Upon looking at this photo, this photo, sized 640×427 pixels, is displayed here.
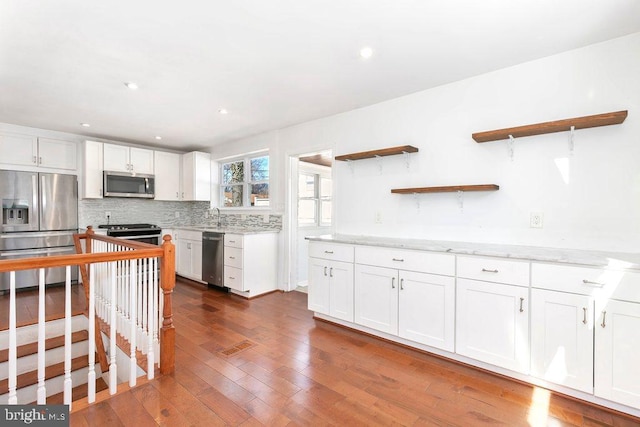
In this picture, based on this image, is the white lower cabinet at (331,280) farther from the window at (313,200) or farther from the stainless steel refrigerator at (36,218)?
the stainless steel refrigerator at (36,218)

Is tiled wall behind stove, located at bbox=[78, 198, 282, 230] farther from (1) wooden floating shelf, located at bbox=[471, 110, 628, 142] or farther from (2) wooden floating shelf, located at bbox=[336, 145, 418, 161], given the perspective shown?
(1) wooden floating shelf, located at bbox=[471, 110, 628, 142]

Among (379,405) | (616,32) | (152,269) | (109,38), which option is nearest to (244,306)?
(152,269)

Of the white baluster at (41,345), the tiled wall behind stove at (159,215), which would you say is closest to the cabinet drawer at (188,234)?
the tiled wall behind stove at (159,215)

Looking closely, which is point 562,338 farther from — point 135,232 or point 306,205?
point 135,232

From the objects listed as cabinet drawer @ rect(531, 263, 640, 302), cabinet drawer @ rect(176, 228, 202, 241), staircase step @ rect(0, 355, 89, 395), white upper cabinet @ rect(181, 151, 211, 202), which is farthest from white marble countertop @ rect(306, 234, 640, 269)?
white upper cabinet @ rect(181, 151, 211, 202)

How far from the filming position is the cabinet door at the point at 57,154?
177 inches

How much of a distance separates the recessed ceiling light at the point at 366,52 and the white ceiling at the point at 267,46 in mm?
67

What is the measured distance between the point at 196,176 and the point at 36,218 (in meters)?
2.26

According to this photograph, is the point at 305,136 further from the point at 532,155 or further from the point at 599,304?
the point at 599,304

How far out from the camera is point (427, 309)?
2568 mm

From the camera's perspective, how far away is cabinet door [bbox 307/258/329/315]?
3277 millimetres

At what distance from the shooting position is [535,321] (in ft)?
6.83

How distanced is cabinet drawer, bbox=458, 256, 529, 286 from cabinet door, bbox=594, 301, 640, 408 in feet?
1.44

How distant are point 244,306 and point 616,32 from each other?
4.19 metres
